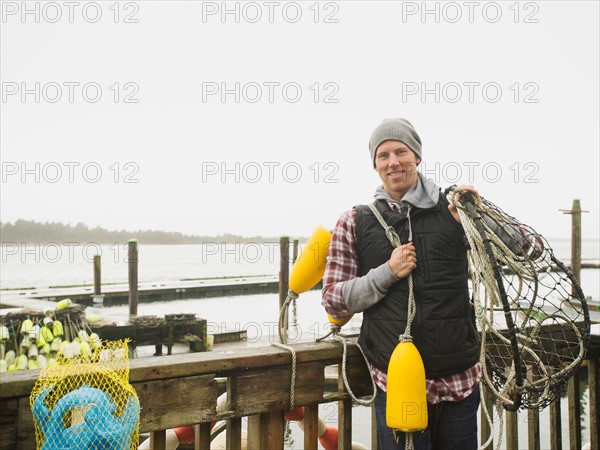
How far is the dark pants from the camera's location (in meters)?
1.59

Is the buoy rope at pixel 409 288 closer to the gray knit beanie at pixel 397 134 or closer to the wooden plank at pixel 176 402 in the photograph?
the gray knit beanie at pixel 397 134

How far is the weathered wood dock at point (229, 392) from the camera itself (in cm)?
134

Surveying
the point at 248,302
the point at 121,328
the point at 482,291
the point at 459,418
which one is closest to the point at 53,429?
the point at 459,418

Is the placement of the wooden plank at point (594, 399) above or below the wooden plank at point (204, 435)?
below

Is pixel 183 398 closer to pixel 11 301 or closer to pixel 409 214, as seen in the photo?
pixel 409 214

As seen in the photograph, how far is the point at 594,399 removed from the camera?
244 cm

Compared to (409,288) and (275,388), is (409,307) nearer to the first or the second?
(409,288)

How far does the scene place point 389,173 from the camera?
173 cm

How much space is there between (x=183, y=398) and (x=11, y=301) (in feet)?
44.9

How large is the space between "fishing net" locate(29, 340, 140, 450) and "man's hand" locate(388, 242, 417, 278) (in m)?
0.82

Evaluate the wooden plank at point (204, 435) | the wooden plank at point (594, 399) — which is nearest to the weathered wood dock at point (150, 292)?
the wooden plank at point (204, 435)

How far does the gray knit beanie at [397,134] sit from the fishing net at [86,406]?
1062 mm

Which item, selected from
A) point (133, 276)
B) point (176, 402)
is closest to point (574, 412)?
point (176, 402)

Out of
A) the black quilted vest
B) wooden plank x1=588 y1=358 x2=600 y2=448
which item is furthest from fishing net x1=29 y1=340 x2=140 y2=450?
wooden plank x1=588 y1=358 x2=600 y2=448
